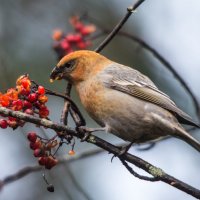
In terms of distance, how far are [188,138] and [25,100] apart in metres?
A: 1.69

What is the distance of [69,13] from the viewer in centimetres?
1080

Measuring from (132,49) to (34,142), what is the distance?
6.60m

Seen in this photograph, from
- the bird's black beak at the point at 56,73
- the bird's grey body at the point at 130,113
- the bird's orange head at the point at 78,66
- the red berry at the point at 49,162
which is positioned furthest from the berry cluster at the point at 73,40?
the red berry at the point at 49,162

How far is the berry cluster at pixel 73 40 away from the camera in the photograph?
19.8ft

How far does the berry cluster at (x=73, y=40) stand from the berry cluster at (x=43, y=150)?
210 centimetres

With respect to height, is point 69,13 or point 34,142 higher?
point 34,142

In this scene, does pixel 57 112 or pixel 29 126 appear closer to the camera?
pixel 29 126

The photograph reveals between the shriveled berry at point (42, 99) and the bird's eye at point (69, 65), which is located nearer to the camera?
the shriveled berry at point (42, 99)

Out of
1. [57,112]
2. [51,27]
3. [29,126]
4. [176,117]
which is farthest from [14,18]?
[176,117]

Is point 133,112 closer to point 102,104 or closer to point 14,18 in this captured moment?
point 102,104

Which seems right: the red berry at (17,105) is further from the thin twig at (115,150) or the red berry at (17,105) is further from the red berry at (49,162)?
the red berry at (49,162)

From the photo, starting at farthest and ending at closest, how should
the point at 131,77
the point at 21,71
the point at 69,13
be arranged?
the point at 69,13 → the point at 21,71 → the point at 131,77

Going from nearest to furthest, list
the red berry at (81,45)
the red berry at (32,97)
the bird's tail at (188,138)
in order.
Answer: the red berry at (32,97) < the bird's tail at (188,138) < the red berry at (81,45)

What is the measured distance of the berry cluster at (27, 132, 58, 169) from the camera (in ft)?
12.7
